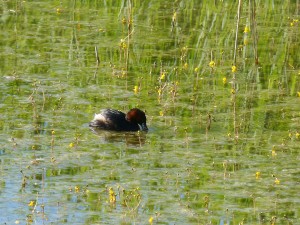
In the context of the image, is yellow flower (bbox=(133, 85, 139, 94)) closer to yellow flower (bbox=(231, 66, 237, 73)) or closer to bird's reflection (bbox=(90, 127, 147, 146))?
bird's reflection (bbox=(90, 127, 147, 146))

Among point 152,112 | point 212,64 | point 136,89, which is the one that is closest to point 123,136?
point 152,112

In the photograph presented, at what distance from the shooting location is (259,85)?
523 inches

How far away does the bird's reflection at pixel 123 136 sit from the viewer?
36.6 feet

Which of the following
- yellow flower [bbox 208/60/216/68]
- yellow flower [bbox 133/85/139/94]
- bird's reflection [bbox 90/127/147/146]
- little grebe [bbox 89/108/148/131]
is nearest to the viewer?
bird's reflection [bbox 90/127/147/146]

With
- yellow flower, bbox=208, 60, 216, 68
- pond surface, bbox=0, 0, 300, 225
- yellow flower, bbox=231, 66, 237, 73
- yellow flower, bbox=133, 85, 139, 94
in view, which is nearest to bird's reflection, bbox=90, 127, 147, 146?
pond surface, bbox=0, 0, 300, 225

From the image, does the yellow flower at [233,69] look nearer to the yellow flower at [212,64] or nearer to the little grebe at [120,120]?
the yellow flower at [212,64]

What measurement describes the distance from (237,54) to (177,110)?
2879 millimetres

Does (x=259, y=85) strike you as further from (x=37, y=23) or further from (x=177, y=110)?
(x=37, y=23)

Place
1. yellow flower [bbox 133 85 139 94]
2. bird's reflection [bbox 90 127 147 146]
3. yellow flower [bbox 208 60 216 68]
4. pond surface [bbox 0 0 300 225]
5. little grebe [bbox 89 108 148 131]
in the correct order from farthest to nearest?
yellow flower [bbox 208 60 216 68]
yellow flower [bbox 133 85 139 94]
little grebe [bbox 89 108 148 131]
bird's reflection [bbox 90 127 147 146]
pond surface [bbox 0 0 300 225]

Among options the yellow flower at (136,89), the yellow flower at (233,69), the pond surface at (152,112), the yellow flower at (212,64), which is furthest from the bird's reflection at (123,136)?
the yellow flower at (233,69)

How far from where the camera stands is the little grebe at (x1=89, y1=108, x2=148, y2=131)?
11344 mm

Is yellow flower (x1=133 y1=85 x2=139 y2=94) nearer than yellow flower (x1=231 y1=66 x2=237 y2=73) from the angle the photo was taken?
Yes

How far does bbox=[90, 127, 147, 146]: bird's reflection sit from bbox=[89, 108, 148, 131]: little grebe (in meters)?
0.05

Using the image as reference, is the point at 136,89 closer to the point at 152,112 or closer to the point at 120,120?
the point at 152,112
